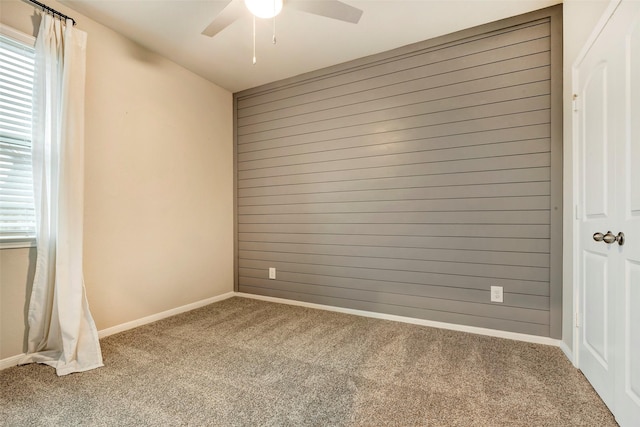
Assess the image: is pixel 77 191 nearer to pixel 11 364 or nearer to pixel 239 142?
pixel 11 364

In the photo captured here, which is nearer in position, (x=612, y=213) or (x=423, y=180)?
(x=612, y=213)

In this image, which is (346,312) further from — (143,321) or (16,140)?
(16,140)

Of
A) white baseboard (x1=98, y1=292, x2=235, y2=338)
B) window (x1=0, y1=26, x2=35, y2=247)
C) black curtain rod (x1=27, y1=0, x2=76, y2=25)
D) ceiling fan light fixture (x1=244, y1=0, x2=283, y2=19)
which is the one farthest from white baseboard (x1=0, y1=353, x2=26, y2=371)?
ceiling fan light fixture (x1=244, y1=0, x2=283, y2=19)

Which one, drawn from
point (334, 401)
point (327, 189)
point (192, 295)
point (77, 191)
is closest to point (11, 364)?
point (77, 191)

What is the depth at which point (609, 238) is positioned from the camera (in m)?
1.47

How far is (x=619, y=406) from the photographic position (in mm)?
1388

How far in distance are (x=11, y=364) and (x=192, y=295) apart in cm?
147

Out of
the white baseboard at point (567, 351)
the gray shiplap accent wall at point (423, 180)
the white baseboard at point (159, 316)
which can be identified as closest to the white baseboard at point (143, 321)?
the white baseboard at point (159, 316)

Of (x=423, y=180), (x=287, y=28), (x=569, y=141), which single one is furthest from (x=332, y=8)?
(x=569, y=141)

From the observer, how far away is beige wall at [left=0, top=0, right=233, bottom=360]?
237cm

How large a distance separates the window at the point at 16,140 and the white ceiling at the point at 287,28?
1.93ft

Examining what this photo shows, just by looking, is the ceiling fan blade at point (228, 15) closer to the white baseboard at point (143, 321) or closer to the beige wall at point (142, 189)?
the beige wall at point (142, 189)

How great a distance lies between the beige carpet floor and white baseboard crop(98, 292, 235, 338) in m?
0.09

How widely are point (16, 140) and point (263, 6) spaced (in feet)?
6.23
